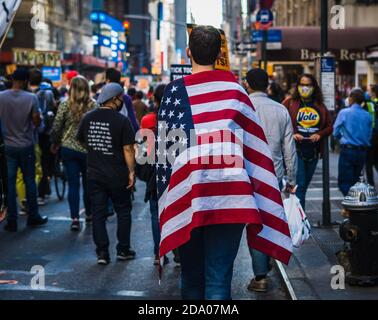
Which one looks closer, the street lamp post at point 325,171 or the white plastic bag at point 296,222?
the white plastic bag at point 296,222

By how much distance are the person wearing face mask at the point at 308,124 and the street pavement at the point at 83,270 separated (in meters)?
1.16

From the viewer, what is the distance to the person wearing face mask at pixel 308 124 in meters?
10.6

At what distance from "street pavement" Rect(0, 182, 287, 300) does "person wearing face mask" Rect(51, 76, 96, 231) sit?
1.73 feet

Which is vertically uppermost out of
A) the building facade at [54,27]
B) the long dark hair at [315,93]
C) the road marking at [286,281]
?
the building facade at [54,27]

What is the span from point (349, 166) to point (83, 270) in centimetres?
483

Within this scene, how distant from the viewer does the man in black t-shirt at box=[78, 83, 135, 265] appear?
916 cm

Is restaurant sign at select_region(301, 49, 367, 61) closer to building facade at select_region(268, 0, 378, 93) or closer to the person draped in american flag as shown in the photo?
building facade at select_region(268, 0, 378, 93)

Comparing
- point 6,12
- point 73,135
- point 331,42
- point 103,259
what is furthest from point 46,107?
point 331,42

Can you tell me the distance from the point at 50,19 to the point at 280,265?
54.1 metres

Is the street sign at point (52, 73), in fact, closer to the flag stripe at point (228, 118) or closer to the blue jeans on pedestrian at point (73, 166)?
the blue jeans on pedestrian at point (73, 166)

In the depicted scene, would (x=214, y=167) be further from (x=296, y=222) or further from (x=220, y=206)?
(x=296, y=222)

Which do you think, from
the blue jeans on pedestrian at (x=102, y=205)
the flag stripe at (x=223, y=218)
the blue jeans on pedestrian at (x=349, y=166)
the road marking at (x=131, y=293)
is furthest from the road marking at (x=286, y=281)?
the blue jeans on pedestrian at (x=349, y=166)

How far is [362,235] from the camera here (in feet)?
25.6
